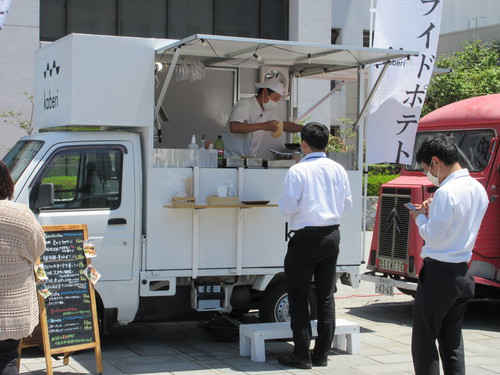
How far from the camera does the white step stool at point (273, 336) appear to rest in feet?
22.9

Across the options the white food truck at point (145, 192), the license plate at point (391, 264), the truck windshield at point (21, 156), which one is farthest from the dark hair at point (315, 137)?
the license plate at point (391, 264)

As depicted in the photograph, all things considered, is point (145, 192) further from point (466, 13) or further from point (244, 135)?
point (466, 13)

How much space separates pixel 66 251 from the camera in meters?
6.46

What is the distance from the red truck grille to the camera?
921 centimetres

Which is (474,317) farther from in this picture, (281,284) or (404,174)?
(281,284)

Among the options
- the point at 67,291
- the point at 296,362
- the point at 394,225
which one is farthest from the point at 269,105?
the point at 67,291

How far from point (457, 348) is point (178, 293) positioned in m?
3.13

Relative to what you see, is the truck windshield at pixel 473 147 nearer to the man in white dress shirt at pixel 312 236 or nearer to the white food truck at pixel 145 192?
the white food truck at pixel 145 192

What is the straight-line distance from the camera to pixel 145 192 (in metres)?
7.28

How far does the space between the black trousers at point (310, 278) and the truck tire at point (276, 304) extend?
888 millimetres

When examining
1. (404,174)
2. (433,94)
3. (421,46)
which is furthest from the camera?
(433,94)

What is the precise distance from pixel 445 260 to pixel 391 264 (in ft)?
14.4

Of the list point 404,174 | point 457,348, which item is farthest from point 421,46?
point 457,348

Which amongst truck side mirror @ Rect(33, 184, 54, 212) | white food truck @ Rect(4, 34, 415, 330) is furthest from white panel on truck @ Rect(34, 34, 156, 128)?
truck side mirror @ Rect(33, 184, 54, 212)
